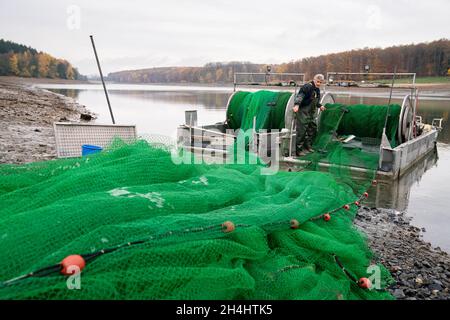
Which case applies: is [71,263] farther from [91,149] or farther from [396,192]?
[396,192]

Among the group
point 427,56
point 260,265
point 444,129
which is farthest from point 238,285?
point 427,56

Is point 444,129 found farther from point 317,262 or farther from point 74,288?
point 74,288

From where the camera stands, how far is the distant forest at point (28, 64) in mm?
111906

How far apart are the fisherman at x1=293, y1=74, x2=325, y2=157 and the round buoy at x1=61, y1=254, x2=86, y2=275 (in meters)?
7.67

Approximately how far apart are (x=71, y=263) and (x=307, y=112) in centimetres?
851

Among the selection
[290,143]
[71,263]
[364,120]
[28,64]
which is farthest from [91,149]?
[28,64]

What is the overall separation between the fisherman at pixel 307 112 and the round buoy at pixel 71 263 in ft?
25.2

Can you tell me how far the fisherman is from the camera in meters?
9.43

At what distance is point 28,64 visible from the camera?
117625mm

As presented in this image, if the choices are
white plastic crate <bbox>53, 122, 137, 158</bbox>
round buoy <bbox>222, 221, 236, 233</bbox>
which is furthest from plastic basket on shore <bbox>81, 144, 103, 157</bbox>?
round buoy <bbox>222, 221, 236, 233</bbox>

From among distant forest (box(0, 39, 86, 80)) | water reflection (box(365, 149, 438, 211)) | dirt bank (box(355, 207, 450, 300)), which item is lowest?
water reflection (box(365, 149, 438, 211))

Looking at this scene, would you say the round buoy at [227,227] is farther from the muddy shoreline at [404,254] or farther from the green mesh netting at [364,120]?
the green mesh netting at [364,120]

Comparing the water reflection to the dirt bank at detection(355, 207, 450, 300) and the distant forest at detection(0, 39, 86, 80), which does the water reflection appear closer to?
the dirt bank at detection(355, 207, 450, 300)

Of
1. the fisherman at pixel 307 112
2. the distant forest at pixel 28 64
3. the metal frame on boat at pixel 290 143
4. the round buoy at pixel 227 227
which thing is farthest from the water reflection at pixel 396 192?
the distant forest at pixel 28 64
